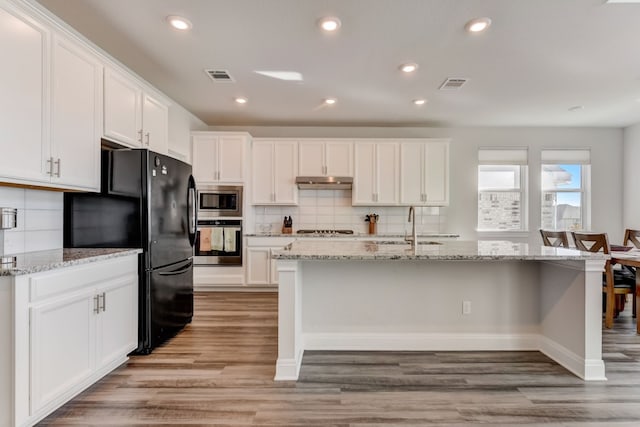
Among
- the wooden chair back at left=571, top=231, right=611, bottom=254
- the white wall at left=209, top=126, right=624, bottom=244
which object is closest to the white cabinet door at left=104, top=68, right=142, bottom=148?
the white wall at left=209, top=126, right=624, bottom=244

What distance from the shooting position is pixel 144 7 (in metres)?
2.34

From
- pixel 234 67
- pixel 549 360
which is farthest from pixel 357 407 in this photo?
pixel 234 67

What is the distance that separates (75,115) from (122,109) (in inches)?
20.6

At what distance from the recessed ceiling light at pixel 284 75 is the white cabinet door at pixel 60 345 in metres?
2.55

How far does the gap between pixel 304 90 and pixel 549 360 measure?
354 cm

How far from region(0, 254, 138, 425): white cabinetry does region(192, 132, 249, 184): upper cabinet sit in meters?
2.56

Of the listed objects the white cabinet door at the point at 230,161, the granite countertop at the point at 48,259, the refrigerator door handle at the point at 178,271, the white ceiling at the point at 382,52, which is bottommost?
the refrigerator door handle at the point at 178,271

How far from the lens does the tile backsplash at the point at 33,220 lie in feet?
7.42

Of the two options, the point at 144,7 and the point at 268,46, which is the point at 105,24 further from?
the point at 268,46

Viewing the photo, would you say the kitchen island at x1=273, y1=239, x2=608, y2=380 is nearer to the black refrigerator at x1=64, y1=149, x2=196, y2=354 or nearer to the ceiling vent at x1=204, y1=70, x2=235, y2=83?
the black refrigerator at x1=64, y1=149, x2=196, y2=354

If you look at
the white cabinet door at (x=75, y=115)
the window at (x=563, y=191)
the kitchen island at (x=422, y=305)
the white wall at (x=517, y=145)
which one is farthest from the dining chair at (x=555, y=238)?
the white cabinet door at (x=75, y=115)

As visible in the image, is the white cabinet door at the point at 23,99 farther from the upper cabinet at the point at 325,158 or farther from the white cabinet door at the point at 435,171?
the white cabinet door at the point at 435,171

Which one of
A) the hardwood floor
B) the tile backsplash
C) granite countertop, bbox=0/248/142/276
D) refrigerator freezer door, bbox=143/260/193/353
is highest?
the tile backsplash

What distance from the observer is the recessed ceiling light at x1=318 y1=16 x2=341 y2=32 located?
2469mm
